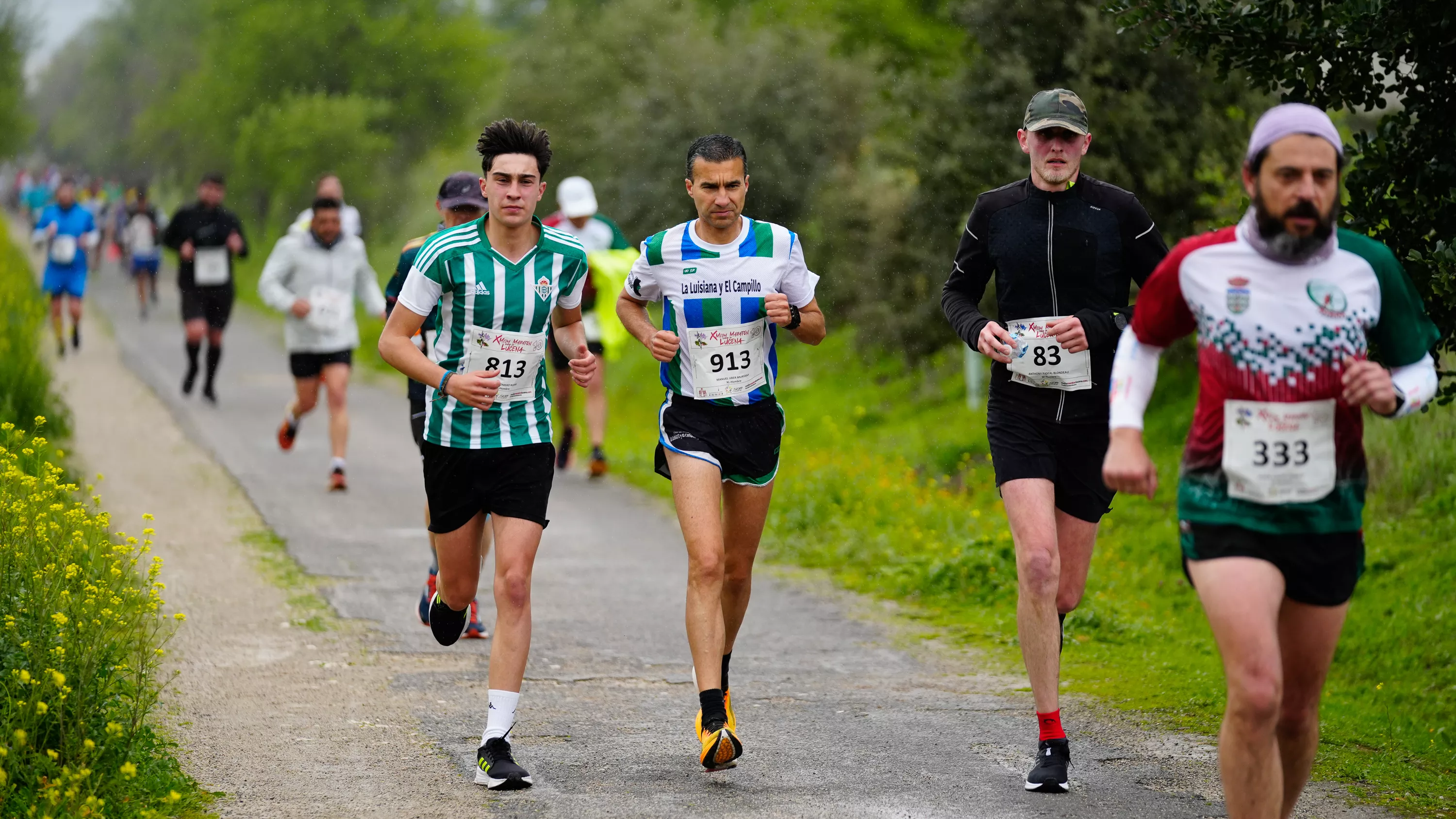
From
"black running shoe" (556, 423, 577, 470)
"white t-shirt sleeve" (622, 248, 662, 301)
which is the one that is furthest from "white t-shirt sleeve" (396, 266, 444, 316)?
"black running shoe" (556, 423, 577, 470)

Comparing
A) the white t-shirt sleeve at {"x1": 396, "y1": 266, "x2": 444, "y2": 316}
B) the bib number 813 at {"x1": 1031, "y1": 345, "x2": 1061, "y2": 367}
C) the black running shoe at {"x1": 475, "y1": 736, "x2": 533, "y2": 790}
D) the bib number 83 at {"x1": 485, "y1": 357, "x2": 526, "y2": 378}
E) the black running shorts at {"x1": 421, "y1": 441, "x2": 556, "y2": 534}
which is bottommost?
the black running shoe at {"x1": 475, "y1": 736, "x2": 533, "y2": 790}

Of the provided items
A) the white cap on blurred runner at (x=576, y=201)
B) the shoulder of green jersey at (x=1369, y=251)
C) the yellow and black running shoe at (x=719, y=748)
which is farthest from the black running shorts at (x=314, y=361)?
the shoulder of green jersey at (x=1369, y=251)

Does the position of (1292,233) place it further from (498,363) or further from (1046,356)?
(498,363)

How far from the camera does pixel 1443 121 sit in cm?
638

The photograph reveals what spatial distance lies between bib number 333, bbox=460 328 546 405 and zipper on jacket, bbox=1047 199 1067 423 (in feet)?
6.07

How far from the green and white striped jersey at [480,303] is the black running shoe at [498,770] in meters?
1.06

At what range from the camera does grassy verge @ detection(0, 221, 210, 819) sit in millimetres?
4957

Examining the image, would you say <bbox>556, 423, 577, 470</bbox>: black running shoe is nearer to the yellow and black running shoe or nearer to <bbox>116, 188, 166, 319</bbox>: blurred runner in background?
the yellow and black running shoe

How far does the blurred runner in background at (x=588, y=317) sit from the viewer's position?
1355cm

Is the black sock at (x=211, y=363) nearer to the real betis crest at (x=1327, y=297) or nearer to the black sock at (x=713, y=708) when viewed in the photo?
the black sock at (x=713, y=708)

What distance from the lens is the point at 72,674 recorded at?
208 inches

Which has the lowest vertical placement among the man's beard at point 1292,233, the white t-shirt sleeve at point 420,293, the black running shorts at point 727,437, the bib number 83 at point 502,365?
the black running shorts at point 727,437

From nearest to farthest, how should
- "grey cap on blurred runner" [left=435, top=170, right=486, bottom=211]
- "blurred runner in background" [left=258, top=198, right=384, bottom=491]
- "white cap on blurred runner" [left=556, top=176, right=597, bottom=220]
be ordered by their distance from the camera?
"grey cap on blurred runner" [left=435, top=170, right=486, bottom=211], "blurred runner in background" [left=258, top=198, right=384, bottom=491], "white cap on blurred runner" [left=556, top=176, right=597, bottom=220]

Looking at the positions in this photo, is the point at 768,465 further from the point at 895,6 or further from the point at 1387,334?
the point at 895,6
